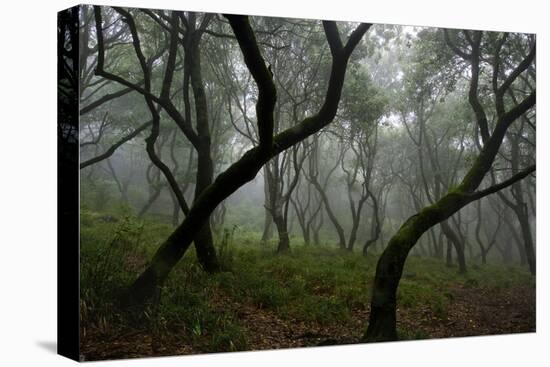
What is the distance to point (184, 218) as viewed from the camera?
741 centimetres

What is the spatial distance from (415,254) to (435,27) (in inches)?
110

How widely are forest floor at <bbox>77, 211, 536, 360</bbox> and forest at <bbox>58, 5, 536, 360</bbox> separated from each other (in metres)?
0.02

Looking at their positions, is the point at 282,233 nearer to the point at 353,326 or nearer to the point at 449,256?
the point at 353,326

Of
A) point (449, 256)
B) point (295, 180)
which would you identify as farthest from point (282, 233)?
point (449, 256)

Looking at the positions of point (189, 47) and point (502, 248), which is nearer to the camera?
point (189, 47)

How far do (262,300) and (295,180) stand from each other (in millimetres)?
1375

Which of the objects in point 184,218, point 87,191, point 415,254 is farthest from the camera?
point 415,254

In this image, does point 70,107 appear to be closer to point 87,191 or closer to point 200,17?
point 87,191

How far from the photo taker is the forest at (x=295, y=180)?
23.0ft

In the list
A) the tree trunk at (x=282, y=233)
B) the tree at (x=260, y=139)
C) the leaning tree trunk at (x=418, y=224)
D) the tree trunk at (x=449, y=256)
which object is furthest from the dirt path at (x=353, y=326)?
the tree trunk at (x=282, y=233)

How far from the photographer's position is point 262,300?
7.58m

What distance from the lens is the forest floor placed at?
272 inches

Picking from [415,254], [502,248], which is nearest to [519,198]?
[502,248]

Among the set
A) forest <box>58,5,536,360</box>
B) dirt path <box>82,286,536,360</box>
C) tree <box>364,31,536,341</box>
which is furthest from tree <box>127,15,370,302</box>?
tree <box>364,31,536,341</box>
